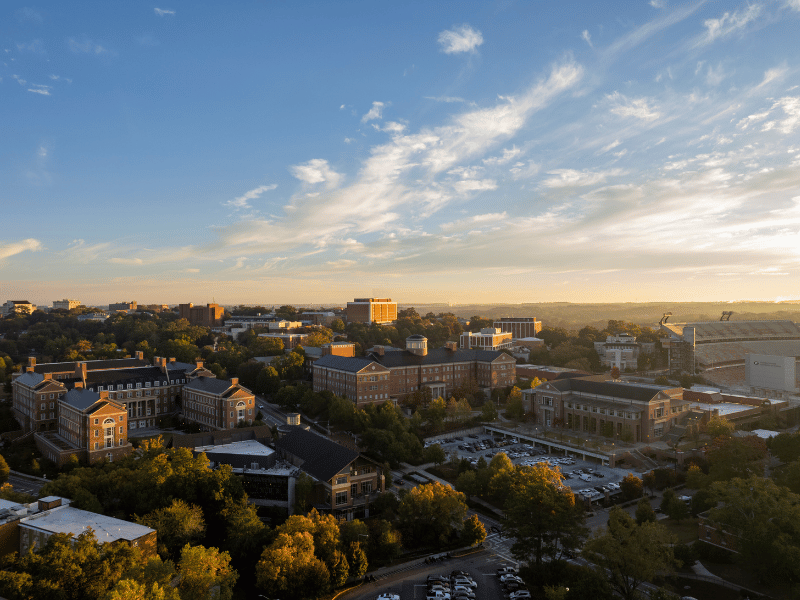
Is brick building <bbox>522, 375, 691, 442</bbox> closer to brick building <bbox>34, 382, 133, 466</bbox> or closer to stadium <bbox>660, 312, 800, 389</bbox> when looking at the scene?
stadium <bbox>660, 312, 800, 389</bbox>

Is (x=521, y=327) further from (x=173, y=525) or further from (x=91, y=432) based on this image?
(x=173, y=525)

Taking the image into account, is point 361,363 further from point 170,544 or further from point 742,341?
point 742,341

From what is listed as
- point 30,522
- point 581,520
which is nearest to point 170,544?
point 30,522

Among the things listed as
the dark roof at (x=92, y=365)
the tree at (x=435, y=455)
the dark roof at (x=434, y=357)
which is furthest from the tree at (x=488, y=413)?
the dark roof at (x=92, y=365)

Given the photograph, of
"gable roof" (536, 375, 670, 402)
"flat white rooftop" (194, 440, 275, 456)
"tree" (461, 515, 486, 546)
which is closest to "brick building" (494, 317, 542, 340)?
"gable roof" (536, 375, 670, 402)

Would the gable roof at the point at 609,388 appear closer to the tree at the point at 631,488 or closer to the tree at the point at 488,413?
the tree at the point at 488,413
